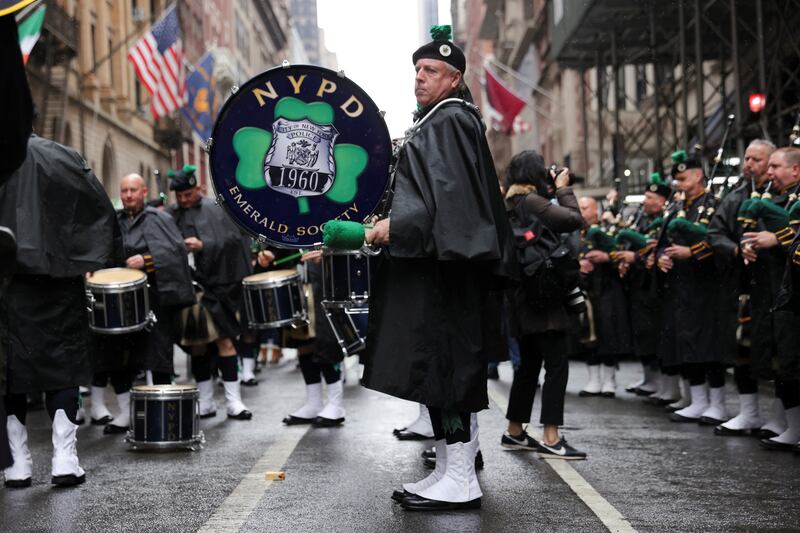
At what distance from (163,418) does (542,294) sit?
260 cm

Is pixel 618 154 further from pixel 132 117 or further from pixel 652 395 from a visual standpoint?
pixel 132 117

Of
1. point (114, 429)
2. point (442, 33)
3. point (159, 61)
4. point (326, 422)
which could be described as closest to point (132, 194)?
point (114, 429)

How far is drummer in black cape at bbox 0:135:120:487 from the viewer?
6477 mm

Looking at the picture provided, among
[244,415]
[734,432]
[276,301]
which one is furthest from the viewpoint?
[244,415]

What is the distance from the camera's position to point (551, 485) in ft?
21.1

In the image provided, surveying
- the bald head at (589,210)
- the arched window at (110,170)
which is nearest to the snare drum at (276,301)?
the bald head at (589,210)

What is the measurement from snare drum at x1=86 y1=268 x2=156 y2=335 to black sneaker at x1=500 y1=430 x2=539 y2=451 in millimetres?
2621

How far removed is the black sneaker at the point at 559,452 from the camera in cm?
740

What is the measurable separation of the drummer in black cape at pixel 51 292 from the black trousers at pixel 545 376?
271cm

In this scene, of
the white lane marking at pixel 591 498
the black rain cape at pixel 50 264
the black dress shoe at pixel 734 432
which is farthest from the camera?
the black dress shoe at pixel 734 432

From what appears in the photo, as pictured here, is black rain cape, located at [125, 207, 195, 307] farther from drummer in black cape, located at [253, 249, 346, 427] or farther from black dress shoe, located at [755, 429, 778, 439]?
black dress shoe, located at [755, 429, 778, 439]

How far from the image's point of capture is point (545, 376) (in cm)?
774

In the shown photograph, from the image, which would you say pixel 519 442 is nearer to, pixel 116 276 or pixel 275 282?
pixel 275 282

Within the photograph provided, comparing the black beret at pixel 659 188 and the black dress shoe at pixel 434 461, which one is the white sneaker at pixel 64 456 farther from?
the black beret at pixel 659 188
